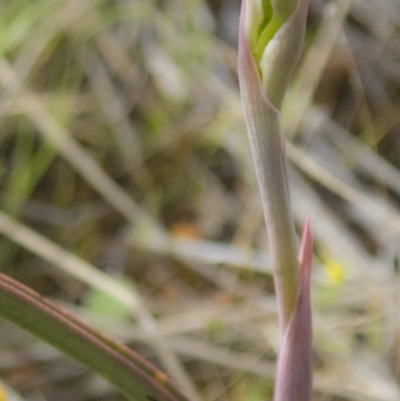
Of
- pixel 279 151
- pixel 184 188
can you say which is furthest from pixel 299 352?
pixel 184 188

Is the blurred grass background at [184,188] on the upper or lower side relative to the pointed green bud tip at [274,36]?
lower

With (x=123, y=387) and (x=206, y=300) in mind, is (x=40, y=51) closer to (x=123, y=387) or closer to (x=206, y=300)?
(x=206, y=300)

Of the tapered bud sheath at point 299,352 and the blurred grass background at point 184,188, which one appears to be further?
the blurred grass background at point 184,188

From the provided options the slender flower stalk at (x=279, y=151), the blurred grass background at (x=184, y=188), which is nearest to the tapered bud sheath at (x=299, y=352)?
the slender flower stalk at (x=279, y=151)

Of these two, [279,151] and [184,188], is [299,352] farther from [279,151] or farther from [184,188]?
[184,188]

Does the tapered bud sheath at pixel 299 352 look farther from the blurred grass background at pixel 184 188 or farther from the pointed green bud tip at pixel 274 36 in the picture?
the blurred grass background at pixel 184 188

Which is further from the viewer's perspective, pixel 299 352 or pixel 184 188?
pixel 184 188

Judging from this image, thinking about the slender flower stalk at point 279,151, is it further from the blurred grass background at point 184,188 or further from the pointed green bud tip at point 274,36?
the blurred grass background at point 184,188
